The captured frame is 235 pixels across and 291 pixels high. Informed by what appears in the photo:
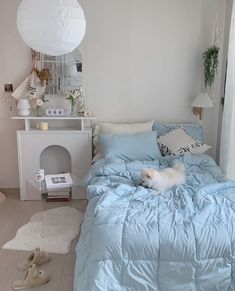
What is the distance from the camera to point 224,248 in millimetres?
1752

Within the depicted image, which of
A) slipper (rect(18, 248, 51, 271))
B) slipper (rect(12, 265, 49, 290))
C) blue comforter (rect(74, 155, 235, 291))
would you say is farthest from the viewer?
slipper (rect(18, 248, 51, 271))

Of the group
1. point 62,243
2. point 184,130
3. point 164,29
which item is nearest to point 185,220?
point 62,243

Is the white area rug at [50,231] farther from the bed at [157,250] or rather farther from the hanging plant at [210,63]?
the hanging plant at [210,63]

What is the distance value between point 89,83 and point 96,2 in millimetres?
889

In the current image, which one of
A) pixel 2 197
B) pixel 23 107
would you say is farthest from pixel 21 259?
pixel 23 107

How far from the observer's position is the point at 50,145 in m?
3.56

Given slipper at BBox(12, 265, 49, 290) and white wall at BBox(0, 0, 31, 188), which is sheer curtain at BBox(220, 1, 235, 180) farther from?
white wall at BBox(0, 0, 31, 188)

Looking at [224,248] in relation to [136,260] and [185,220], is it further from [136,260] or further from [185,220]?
[136,260]

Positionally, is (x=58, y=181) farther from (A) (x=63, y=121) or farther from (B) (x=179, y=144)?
(B) (x=179, y=144)

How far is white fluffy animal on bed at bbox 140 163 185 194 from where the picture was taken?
7.91 feet

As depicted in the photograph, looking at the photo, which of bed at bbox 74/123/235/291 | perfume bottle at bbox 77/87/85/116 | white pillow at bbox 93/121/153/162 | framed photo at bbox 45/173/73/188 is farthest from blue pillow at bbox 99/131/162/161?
bed at bbox 74/123/235/291

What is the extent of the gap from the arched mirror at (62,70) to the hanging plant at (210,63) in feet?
4.63

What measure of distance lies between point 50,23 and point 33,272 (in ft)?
5.43

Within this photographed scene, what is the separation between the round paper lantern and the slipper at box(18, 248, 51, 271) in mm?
1511
